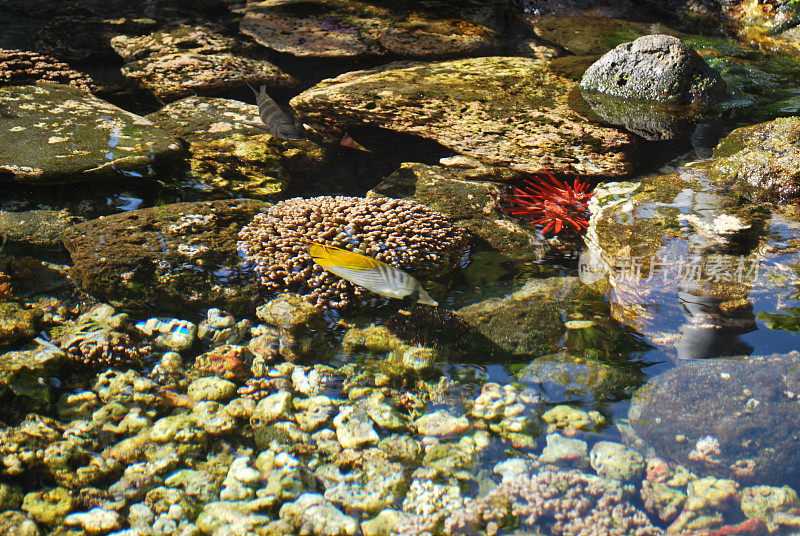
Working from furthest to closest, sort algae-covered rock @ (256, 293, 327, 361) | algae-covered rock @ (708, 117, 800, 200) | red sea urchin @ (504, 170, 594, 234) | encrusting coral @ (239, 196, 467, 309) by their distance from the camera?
red sea urchin @ (504, 170, 594, 234) → algae-covered rock @ (708, 117, 800, 200) → encrusting coral @ (239, 196, 467, 309) → algae-covered rock @ (256, 293, 327, 361)

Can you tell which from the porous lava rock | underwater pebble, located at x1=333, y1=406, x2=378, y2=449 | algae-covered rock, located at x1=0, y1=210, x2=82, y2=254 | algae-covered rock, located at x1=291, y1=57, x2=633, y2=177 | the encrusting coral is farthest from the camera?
the porous lava rock

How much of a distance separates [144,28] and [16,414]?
7205 millimetres

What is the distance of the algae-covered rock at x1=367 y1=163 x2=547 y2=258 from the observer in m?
4.14

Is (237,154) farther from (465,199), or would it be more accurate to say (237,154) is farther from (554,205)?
(554,205)

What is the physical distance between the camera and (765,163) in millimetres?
4023

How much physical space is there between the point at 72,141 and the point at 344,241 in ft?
9.94

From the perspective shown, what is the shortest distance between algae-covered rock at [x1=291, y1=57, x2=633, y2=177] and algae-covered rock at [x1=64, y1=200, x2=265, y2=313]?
81.7 inches

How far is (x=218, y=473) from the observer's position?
2.66 metres

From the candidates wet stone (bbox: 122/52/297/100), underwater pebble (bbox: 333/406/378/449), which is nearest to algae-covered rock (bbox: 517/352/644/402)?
underwater pebble (bbox: 333/406/378/449)

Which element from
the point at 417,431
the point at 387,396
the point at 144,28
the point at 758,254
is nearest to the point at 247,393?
the point at 387,396

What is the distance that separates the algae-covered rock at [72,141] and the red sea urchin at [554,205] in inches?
131

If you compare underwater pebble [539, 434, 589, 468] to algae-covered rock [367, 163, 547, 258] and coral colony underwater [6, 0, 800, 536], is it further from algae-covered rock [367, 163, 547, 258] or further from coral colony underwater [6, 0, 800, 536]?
algae-covered rock [367, 163, 547, 258]

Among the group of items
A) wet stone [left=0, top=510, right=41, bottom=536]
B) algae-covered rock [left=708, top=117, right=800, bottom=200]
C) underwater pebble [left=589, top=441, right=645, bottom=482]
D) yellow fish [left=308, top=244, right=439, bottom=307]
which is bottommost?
wet stone [left=0, top=510, right=41, bottom=536]

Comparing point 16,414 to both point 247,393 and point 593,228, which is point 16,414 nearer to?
point 247,393
